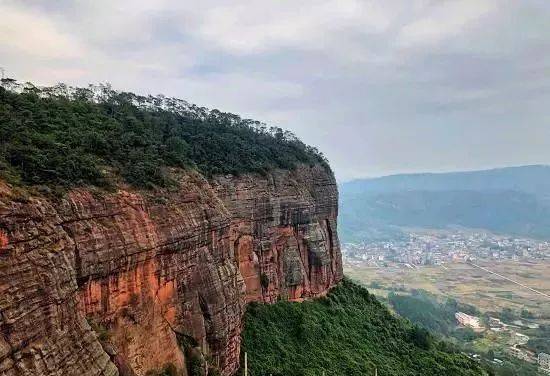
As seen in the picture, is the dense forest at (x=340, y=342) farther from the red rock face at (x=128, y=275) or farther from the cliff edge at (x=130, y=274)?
the red rock face at (x=128, y=275)

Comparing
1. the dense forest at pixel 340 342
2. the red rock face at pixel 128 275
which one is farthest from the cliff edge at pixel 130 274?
the dense forest at pixel 340 342

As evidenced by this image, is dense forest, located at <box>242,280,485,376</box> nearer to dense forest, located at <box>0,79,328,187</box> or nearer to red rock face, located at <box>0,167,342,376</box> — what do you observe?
red rock face, located at <box>0,167,342,376</box>

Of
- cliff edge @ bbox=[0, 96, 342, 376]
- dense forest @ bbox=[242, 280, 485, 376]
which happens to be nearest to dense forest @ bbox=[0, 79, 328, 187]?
cliff edge @ bbox=[0, 96, 342, 376]

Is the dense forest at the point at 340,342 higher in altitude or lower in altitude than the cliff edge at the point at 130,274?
lower

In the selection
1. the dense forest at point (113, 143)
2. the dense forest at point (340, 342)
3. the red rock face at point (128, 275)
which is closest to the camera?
the red rock face at point (128, 275)

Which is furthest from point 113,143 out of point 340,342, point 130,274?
point 340,342

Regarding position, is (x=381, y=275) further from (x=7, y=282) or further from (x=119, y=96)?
(x=7, y=282)

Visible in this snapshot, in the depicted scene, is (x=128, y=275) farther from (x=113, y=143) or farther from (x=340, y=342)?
(x=340, y=342)
